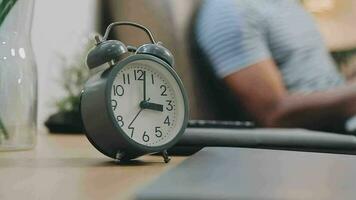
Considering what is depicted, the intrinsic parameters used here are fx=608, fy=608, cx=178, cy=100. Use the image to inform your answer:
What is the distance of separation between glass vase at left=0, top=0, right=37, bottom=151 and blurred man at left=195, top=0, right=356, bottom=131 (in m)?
0.41

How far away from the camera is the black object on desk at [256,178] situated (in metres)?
0.42

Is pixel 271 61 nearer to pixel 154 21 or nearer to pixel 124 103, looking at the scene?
pixel 154 21

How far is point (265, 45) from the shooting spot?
116cm

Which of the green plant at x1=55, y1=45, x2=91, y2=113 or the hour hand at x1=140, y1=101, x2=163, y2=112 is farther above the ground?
the hour hand at x1=140, y1=101, x2=163, y2=112

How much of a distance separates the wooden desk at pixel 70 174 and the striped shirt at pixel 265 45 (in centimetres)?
40

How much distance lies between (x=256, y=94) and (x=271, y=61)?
2.7 inches

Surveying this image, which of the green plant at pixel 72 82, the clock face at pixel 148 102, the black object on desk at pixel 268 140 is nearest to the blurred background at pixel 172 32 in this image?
the green plant at pixel 72 82

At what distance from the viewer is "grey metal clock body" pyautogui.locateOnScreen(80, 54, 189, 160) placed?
2.14ft

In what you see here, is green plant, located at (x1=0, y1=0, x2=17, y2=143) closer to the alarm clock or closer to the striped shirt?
the alarm clock

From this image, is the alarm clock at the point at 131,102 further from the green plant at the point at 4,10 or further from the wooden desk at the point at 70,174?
the green plant at the point at 4,10

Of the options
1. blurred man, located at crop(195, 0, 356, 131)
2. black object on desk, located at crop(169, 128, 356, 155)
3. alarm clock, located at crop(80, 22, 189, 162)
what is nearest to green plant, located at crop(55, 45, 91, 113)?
blurred man, located at crop(195, 0, 356, 131)

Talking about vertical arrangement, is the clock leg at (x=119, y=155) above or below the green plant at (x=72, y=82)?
above

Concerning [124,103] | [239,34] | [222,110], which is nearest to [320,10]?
[239,34]

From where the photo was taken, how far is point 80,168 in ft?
2.14
